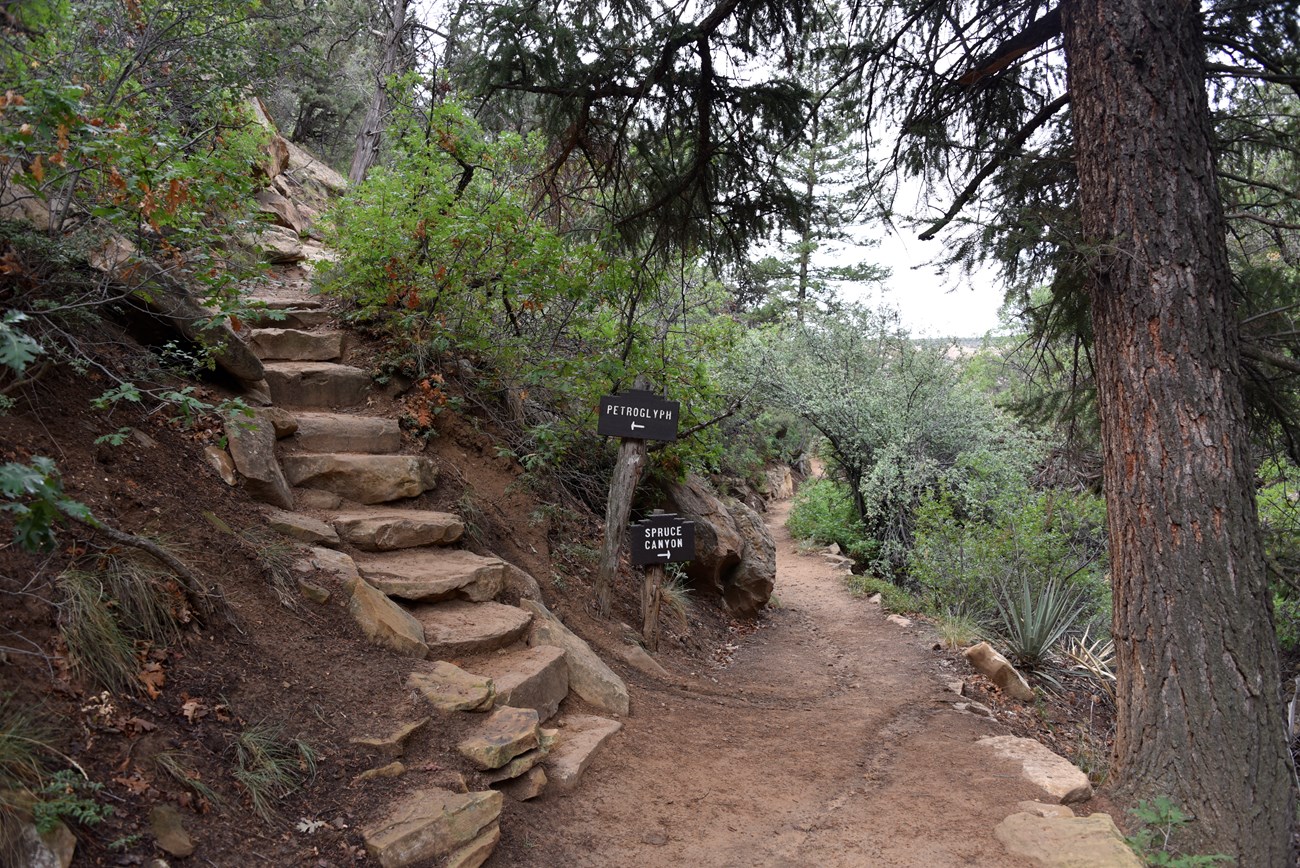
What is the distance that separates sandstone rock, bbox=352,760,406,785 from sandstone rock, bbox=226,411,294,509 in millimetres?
2347

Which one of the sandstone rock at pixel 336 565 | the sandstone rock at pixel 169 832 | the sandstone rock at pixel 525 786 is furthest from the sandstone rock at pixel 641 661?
the sandstone rock at pixel 169 832

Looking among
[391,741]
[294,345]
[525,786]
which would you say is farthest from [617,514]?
[294,345]

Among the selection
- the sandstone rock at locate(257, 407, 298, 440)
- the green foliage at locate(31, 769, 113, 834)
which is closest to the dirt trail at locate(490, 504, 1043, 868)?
the green foliage at locate(31, 769, 113, 834)

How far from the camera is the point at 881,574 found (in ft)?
41.6

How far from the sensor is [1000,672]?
254 inches

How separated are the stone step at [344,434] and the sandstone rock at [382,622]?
1967 millimetres

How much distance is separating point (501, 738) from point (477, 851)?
0.62 m

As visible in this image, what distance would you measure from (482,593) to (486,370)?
3.02 m

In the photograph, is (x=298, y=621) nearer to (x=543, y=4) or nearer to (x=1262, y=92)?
(x=543, y=4)

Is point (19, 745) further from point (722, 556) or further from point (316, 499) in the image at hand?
point (722, 556)

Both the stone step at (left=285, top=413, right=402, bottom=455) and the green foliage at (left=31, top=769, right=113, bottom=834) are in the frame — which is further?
the stone step at (left=285, top=413, right=402, bottom=455)

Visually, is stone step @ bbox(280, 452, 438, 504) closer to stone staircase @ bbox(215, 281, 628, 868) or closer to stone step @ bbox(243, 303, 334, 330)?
stone staircase @ bbox(215, 281, 628, 868)

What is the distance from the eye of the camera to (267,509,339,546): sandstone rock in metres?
4.52

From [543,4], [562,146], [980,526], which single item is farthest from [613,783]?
[980,526]
